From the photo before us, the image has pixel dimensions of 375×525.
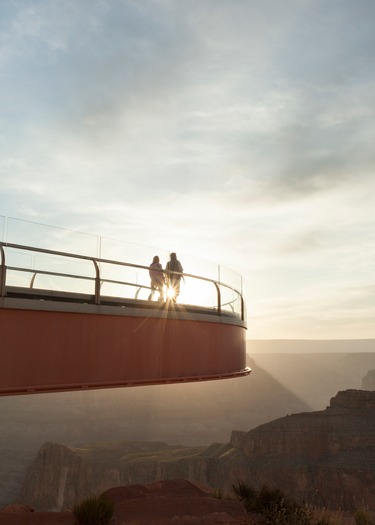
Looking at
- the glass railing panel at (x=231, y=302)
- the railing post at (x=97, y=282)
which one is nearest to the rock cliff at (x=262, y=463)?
the glass railing panel at (x=231, y=302)

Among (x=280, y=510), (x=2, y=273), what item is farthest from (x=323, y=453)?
(x=2, y=273)

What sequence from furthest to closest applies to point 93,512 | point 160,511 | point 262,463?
point 262,463
point 160,511
point 93,512

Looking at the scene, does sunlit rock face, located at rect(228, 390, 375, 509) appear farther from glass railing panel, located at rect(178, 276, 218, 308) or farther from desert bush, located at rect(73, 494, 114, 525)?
glass railing panel, located at rect(178, 276, 218, 308)

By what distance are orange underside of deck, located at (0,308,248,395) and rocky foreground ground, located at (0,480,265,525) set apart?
1188cm

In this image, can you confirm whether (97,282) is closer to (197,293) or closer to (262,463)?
(197,293)

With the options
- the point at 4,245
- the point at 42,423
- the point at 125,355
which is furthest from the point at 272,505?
the point at 42,423

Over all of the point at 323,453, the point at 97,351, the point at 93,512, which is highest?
the point at 97,351

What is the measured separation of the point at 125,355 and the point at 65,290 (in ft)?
6.31

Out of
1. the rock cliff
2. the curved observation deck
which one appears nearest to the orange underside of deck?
the curved observation deck

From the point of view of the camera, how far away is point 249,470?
102312 millimetres

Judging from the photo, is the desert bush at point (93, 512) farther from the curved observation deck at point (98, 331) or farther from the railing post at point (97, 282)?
the railing post at point (97, 282)

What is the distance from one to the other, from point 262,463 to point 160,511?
3269 inches

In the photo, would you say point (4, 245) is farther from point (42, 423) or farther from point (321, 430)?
point (42, 423)

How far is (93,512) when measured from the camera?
70.5 feet
